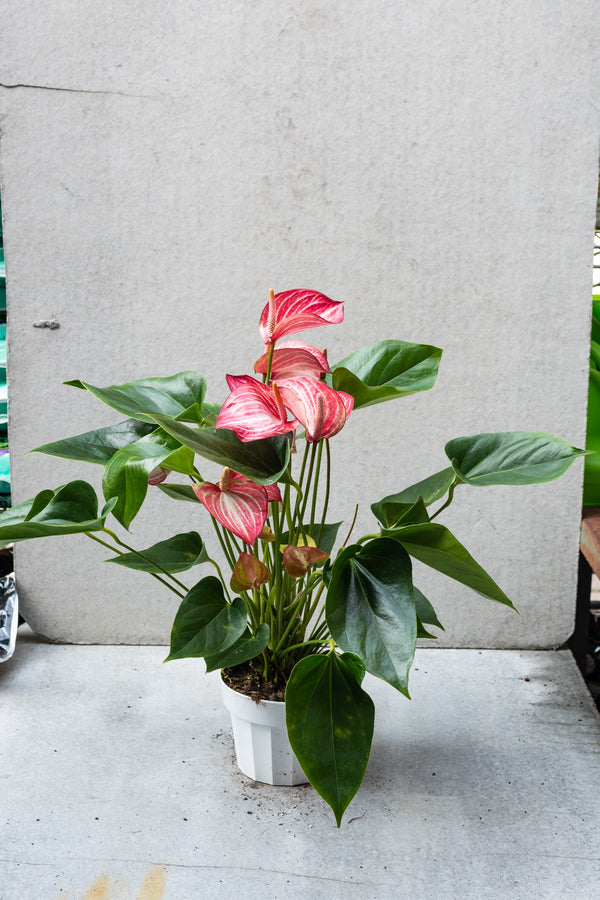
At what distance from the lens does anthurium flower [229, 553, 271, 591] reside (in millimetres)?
864

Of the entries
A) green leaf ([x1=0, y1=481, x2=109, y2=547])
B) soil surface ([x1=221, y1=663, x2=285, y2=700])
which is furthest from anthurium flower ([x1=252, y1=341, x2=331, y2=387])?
soil surface ([x1=221, y1=663, x2=285, y2=700])

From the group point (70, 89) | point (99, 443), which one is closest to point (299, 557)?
point (99, 443)

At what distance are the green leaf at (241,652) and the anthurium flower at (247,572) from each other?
0.20 feet

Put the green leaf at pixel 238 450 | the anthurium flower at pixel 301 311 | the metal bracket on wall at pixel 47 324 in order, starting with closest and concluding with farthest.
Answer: the green leaf at pixel 238 450
the anthurium flower at pixel 301 311
the metal bracket on wall at pixel 47 324

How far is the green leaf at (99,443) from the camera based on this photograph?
88 centimetres

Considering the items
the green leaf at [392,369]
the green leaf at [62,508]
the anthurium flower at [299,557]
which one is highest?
the green leaf at [392,369]

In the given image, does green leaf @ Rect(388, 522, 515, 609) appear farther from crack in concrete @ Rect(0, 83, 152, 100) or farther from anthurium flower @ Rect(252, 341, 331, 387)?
crack in concrete @ Rect(0, 83, 152, 100)

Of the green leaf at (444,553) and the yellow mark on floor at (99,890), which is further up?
the green leaf at (444,553)

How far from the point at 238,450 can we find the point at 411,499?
0.83 feet

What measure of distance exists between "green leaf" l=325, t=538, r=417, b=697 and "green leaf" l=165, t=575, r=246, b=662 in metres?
0.14

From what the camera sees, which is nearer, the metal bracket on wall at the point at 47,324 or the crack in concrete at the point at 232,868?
the crack in concrete at the point at 232,868

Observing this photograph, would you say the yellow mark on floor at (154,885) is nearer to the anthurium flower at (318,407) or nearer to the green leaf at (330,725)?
the green leaf at (330,725)

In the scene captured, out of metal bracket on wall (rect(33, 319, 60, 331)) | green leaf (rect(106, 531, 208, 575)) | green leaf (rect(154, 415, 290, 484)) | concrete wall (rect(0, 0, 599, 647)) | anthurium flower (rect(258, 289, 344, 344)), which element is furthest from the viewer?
metal bracket on wall (rect(33, 319, 60, 331))

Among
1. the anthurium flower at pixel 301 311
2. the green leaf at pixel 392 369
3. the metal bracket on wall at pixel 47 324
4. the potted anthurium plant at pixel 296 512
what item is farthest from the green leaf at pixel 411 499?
the metal bracket on wall at pixel 47 324
